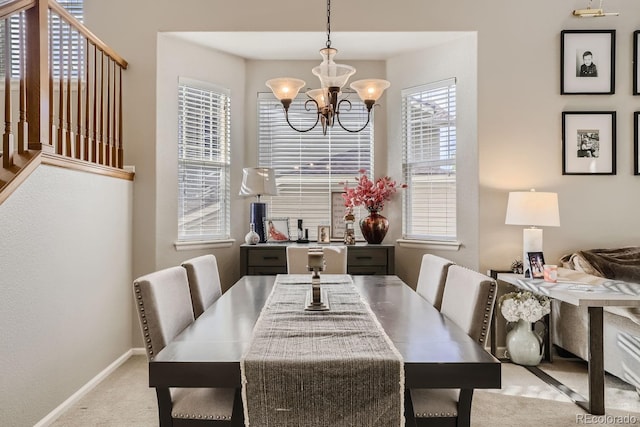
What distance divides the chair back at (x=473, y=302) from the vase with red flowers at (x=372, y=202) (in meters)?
2.03

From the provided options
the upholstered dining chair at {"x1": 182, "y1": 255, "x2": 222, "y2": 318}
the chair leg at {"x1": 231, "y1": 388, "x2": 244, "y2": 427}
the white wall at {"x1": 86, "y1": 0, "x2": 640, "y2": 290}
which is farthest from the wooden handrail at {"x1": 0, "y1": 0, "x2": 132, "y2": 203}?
the chair leg at {"x1": 231, "y1": 388, "x2": 244, "y2": 427}

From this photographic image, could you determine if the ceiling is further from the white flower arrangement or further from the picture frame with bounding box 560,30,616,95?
the white flower arrangement

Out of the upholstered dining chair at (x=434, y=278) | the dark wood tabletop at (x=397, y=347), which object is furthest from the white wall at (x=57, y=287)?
the upholstered dining chair at (x=434, y=278)

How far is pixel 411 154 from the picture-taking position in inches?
177

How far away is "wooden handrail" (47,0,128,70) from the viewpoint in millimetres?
2752

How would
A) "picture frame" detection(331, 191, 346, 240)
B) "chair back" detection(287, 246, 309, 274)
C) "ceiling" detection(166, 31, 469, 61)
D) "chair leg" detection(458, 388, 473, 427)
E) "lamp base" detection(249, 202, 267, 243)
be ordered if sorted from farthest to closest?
1. "picture frame" detection(331, 191, 346, 240)
2. "lamp base" detection(249, 202, 267, 243)
3. "ceiling" detection(166, 31, 469, 61)
4. "chair back" detection(287, 246, 309, 274)
5. "chair leg" detection(458, 388, 473, 427)

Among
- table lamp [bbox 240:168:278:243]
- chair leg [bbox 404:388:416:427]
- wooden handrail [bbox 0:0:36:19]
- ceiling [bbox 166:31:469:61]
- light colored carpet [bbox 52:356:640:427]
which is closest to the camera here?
chair leg [bbox 404:388:416:427]

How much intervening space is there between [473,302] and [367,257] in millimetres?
2225

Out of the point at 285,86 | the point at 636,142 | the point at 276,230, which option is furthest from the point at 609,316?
the point at 276,230

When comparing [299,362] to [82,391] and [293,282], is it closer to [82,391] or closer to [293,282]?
[293,282]

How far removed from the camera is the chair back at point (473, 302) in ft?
6.37

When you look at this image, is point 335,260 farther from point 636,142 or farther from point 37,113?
point 636,142

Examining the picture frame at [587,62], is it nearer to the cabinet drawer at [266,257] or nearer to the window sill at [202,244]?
the cabinet drawer at [266,257]

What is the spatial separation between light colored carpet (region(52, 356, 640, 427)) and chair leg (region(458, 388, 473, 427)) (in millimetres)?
961
